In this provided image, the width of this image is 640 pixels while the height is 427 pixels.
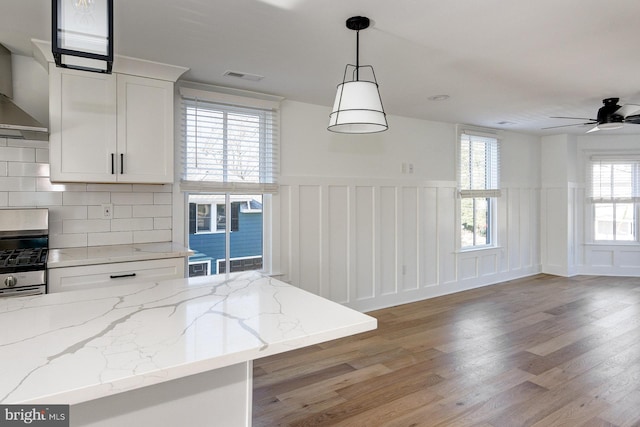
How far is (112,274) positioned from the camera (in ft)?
8.73

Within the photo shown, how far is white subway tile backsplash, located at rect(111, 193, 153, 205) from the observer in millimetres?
3238

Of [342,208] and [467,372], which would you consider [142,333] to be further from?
[342,208]

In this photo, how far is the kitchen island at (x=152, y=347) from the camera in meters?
0.95

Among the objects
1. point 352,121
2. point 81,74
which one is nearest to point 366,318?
point 352,121

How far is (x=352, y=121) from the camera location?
196 centimetres

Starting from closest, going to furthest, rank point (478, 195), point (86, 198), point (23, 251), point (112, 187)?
1. point (23, 251)
2. point (86, 198)
3. point (112, 187)
4. point (478, 195)

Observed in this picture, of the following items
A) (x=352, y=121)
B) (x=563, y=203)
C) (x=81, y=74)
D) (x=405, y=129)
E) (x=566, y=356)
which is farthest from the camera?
(x=563, y=203)

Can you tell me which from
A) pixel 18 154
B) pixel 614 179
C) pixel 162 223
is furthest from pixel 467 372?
pixel 614 179

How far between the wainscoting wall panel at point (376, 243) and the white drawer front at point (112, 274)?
142 centimetres

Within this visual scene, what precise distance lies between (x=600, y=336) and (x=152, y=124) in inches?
176

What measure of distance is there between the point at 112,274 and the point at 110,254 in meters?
0.19

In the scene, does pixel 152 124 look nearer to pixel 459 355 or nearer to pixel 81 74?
pixel 81 74
